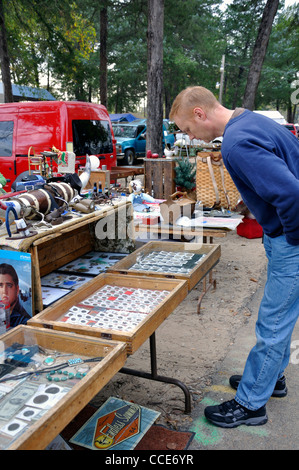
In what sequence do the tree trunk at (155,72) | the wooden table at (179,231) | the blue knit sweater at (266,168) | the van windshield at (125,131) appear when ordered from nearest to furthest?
the blue knit sweater at (266,168), the wooden table at (179,231), the tree trunk at (155,72), the van windshield at (125,131)

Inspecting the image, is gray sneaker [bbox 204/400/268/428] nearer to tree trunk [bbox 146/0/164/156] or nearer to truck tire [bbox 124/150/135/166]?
tree trunk [bbox 146/0/164/156]

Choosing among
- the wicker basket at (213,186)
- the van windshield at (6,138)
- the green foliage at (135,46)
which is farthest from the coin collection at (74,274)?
the green foliage at (135,46)

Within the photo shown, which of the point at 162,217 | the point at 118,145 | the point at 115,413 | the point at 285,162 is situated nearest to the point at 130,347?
the point at 115,413

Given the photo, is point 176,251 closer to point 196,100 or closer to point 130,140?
point 196,100

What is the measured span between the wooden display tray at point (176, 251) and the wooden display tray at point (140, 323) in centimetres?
11

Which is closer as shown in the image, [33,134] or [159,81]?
[33,134]

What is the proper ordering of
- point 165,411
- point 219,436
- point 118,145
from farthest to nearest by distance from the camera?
1. point 118,145
2. point 165,411
3. point 219,436

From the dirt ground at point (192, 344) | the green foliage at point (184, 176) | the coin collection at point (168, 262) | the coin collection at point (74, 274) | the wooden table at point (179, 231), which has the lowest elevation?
the dirt ground at point (192, 344)

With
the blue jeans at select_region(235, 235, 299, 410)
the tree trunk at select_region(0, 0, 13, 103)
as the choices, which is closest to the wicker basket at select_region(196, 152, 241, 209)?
the blue jeans at select_region(235, 235, 299, 410)

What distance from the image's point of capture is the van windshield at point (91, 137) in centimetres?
698

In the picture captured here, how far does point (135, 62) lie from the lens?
80.2 ft

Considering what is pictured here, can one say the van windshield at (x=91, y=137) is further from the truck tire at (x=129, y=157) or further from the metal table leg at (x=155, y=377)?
the truck tire at (x=129, y=157)
